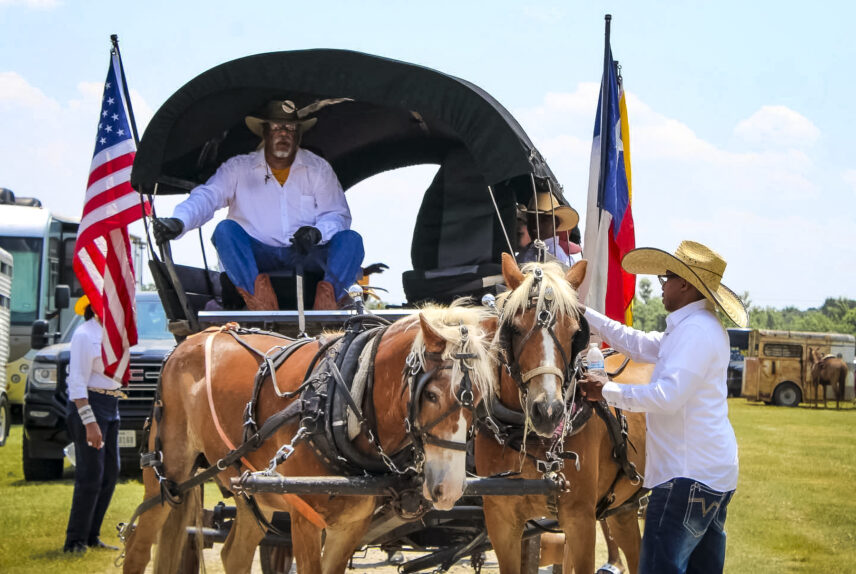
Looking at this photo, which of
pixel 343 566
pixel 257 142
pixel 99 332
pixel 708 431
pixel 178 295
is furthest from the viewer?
pixel 99 332

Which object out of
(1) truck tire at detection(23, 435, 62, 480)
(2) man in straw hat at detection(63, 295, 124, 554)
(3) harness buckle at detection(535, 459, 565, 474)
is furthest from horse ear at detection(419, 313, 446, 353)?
(1) truck tire at detection(23, 435, 62, 480)

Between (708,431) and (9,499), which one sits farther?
(9,499)

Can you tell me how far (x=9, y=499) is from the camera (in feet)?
35.9

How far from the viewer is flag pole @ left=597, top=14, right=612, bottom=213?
6395 millimetres

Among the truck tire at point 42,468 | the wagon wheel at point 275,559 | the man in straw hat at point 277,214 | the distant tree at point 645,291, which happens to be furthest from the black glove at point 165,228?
the distant tree at point 645,291

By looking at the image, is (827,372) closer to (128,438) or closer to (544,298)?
(128,438)

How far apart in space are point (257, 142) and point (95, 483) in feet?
10.5

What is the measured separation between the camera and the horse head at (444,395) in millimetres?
3818

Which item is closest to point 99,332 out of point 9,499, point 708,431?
point 9,499

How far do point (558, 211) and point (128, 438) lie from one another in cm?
677

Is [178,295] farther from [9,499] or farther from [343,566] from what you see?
[9,499]

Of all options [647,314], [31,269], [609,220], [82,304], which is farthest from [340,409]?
[647,314]

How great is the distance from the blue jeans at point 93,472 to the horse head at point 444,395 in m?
5.04

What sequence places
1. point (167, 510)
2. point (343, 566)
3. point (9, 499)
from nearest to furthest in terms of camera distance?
1. point (343, 566)
2. point (167, 510)
3. point (9, 499)
